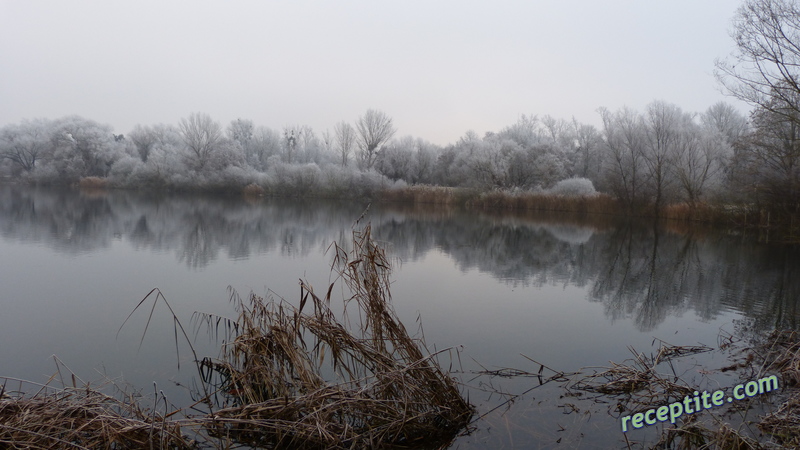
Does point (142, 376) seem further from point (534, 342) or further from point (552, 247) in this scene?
point (552, 247)

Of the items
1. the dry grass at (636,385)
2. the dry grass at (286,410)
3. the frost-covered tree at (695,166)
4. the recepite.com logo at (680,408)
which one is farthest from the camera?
the frost-covered tree at (695,166)

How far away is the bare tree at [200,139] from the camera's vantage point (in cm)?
4453

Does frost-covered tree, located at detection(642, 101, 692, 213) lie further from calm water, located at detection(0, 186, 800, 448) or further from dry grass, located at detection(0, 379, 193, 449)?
dry grass, located at detection(0, 379, 193, 449)

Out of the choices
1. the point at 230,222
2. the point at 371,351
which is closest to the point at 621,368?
the point at 371,351

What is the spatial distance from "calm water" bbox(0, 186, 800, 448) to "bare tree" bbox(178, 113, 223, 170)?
30.0m

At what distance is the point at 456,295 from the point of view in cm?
776

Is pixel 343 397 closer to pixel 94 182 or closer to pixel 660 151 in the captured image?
pixel 660 151

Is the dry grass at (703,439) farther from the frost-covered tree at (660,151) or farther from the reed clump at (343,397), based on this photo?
the frost-covered tree at (660,151)

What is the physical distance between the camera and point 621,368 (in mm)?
4508

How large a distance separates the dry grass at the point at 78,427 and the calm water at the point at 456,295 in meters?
0.86

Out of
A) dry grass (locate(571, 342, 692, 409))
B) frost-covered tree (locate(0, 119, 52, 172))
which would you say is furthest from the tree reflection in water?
frost-covered tree (locate(0, 119, 52, 172))

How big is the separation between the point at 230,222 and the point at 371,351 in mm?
15092

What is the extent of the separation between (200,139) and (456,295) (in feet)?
141

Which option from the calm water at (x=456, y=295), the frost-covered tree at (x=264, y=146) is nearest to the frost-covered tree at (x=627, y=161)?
the calm water at (x=456, y=295)
